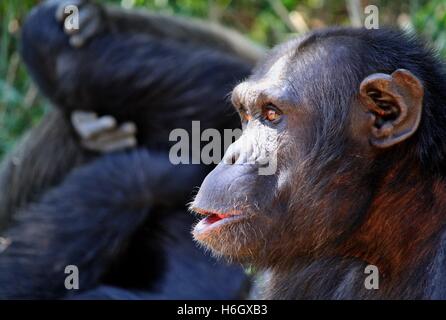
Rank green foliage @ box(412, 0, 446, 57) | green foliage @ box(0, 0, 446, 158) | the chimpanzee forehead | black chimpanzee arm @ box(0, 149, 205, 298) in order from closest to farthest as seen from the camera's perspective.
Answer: the chimpanzee forehead < black chimpanzee arm @ box(0, 149, 205, 298) < green foliage @ box(412, 0, 446, 57) < green foliage @ box(0, 0, 446, 158)

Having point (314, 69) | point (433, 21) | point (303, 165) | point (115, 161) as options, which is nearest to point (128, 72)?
point (115, 161)

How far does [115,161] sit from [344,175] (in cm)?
318

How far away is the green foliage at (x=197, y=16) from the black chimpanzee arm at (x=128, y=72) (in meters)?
0.71

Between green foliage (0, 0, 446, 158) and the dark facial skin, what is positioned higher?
green foliage (0, 0, 446, 158)

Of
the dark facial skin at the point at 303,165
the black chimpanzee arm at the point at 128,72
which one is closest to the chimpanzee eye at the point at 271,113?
the dark facial skin at the point at 303,165

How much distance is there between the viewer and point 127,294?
20.0 ft

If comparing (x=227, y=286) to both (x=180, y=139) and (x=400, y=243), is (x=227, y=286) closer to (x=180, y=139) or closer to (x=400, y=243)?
(x=180, y=139)

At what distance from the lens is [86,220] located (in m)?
6.52

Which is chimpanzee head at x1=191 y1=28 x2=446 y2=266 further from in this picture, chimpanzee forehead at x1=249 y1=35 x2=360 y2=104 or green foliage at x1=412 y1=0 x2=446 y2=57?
green foliage at x1=412 y1=0 x2=446 y2=57

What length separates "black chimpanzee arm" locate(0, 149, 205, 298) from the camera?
6.32 m

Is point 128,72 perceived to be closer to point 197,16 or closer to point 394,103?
point 197,16

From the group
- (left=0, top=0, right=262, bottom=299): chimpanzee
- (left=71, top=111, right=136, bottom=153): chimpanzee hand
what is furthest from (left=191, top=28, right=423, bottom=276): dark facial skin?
(left=71, top=111, right=136, bottom=153): chimpanzee hand

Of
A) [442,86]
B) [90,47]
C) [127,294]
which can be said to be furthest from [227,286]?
[442,86]

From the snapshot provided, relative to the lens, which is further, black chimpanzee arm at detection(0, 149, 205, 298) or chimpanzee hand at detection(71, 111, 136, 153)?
chimpanzee hand at detection(71, 111, 136, 153)
